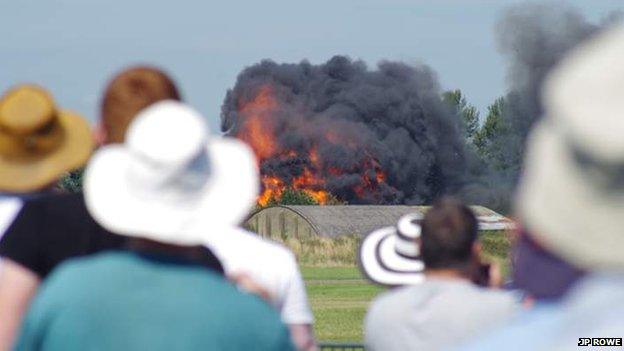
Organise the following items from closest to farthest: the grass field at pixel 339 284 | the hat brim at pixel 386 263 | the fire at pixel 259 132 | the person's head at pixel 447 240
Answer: the person's head at pixel 447 240 < the hat brim at pixel 386 263 < the grass field at pixel 339 284 < the fire at pixel 259 132

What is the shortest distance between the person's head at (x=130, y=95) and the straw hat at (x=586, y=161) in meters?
2.67

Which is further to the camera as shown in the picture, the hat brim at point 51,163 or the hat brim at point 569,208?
the hat brim at point 51,163

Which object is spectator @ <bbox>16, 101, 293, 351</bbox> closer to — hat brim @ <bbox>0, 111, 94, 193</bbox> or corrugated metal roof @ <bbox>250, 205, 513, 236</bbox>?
hat brim @ <bbox>0, 111, 94, 193</bbox>

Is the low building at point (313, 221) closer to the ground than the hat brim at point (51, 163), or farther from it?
closer to the ground

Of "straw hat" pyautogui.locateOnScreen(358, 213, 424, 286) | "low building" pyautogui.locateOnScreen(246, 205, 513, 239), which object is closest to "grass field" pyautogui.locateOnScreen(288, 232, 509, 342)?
"straw hat" pyautogui.locateOnScreen(358, 213, 424, 286)

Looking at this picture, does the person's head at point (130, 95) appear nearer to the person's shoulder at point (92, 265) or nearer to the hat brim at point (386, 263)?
the person's shoulder at point (92, 265)

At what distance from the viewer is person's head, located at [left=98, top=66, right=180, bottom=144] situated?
181 inches

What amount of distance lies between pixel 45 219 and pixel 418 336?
1.36m

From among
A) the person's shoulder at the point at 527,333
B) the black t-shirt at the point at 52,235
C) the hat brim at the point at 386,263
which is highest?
the person's shoulder at the point at 527,333

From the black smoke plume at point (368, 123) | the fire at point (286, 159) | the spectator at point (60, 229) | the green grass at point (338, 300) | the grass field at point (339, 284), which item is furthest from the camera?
the black smoke plume at point (368, 123)

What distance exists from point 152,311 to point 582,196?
5.52 feet

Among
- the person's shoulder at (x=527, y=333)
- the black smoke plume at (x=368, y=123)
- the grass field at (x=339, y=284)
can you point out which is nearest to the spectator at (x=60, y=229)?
the person's shoulder at (x=527, y=333)

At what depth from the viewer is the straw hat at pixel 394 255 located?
21.6 ft

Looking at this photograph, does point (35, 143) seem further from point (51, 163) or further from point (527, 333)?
point (527, 333)
